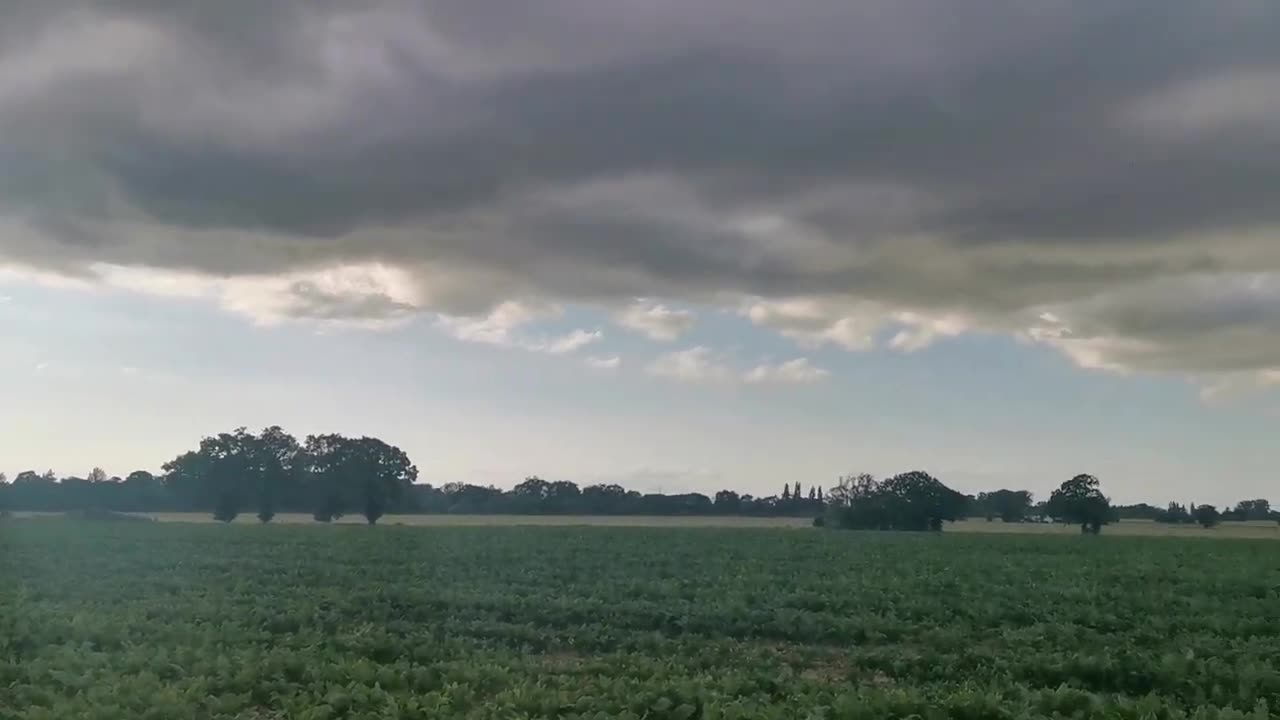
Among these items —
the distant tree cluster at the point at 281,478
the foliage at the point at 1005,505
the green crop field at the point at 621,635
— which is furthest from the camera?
the foliage at the point at 1005,505

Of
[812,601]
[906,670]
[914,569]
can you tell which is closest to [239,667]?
[906,670]

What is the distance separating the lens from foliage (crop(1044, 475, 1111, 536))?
98.7 m

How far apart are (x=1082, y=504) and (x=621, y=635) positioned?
8724cm

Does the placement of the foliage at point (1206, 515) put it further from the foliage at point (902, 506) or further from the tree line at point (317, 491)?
the foliage at point (902, 506)

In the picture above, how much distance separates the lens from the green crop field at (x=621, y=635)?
12578 millimetres

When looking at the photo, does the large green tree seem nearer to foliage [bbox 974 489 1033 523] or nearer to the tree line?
the tree line

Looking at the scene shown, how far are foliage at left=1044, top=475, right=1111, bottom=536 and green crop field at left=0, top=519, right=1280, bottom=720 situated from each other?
194 feet

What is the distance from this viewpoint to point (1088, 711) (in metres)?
12.2

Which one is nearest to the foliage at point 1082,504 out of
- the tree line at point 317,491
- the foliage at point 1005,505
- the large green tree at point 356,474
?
the tree line at point 317,491

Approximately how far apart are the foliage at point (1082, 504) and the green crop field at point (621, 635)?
194 feet

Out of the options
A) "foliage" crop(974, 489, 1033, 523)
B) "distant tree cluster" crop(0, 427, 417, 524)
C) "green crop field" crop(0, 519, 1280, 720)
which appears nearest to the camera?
"green crop field" crop(0, 519, 1280, 720)

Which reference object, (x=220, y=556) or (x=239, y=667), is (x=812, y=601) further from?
(x=220, y=556)

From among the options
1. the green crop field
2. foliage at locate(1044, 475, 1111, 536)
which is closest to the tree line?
foliage at locate(1044, 475, 1111, 536)

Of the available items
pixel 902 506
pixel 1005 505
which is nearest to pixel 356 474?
pixel 902 506
